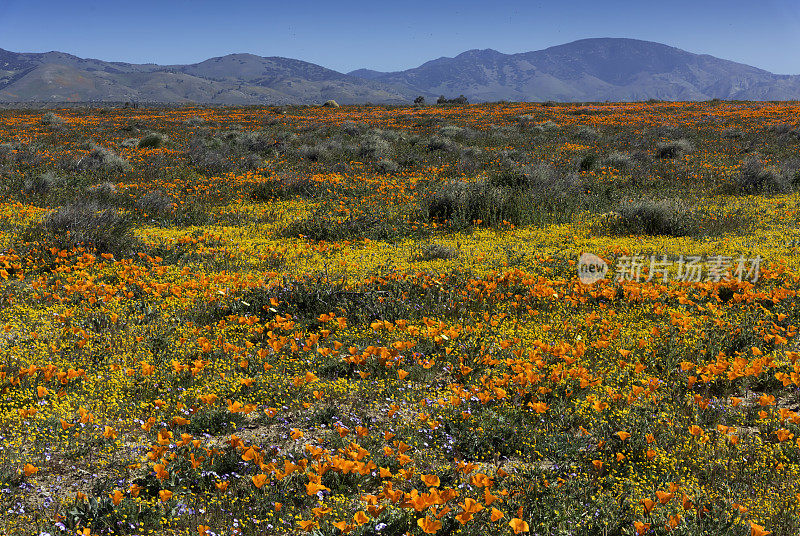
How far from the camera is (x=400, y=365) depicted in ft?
15.6

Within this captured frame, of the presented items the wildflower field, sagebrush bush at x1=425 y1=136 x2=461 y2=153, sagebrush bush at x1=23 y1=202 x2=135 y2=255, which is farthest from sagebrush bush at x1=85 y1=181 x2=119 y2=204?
sagebrush bush at x1=425 y1=136 x2=461 y2=153

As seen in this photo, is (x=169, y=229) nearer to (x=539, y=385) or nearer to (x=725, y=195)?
(x=539, y=385)

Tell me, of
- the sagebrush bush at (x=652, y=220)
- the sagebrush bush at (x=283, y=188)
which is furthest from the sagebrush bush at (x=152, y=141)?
the sagebrush bush at (x=652, y=220)

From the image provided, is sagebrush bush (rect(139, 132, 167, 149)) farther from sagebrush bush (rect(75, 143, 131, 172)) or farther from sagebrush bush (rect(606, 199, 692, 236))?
sagebrush bush (rect(606, 199, 692, 236))

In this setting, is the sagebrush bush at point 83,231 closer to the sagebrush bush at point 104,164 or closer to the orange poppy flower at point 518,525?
the sagebrush bush at point 104,164

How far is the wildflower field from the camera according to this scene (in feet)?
10.00

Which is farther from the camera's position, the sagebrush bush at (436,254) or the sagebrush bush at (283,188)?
the sagebrush bush at (283,188)

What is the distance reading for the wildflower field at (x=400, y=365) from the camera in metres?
3.05

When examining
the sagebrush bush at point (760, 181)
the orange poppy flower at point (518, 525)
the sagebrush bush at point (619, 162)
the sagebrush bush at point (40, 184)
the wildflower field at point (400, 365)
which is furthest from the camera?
the sagebrush bush at point (619, 162)

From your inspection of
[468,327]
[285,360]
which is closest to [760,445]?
[468,327]

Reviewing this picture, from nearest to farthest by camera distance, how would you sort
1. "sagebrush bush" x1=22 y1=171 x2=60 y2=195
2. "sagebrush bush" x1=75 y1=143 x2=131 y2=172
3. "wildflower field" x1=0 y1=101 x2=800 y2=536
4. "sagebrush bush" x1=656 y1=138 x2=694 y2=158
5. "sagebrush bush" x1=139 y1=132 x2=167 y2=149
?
"wildflower field" x1=0 y1=101 x2=800 y2=536 → "sagebrush bush" x1=22 y1=171 x2=60 y2=195 → "sagebrush bush" x1=75 y1=143 x2=131 y2=172 → "sagebrush bush" x1=656 y1=138 x2=694 y2=158 → "sagebrush bush" x1=139 y1=132 x2=167 y2=149

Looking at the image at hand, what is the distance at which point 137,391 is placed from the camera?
14.2 ft

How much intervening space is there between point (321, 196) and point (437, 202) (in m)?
3.35

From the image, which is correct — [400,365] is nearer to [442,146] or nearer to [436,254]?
[436,254]
